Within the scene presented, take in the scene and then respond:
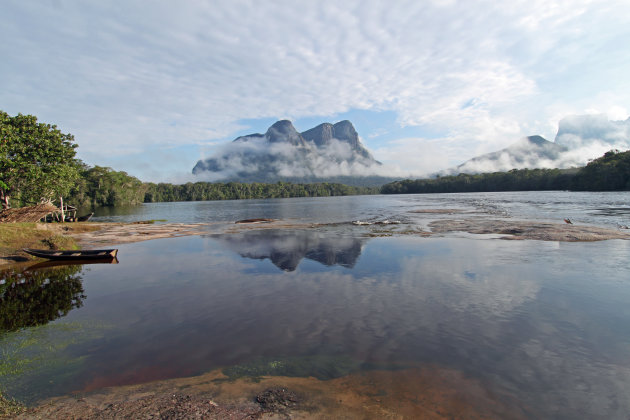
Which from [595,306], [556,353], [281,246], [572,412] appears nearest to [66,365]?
[572,412]

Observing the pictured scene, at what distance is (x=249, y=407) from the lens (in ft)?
19.9

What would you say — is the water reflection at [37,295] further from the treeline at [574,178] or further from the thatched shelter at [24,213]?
the treeline at [574,178]

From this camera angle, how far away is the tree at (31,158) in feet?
115

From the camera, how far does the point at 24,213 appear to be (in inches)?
1200

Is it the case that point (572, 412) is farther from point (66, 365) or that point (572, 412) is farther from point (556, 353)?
point (66, 365)

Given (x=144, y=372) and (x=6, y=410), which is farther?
(x=144, y=372)

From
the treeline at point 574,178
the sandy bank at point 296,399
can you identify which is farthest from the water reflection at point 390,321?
the treeline at point 574,178

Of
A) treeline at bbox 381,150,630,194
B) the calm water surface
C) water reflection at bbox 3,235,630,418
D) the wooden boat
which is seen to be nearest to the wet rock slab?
the calm water surface

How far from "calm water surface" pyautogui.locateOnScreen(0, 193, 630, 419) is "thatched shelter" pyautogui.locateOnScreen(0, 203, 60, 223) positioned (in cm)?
1642

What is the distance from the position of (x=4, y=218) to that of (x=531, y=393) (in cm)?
4157

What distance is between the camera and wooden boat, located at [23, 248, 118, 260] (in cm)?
2150

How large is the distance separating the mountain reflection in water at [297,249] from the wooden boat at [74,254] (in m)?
9.14

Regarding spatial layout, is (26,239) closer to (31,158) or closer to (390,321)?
(31,158)

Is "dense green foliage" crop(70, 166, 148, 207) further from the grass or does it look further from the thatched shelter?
the grass
